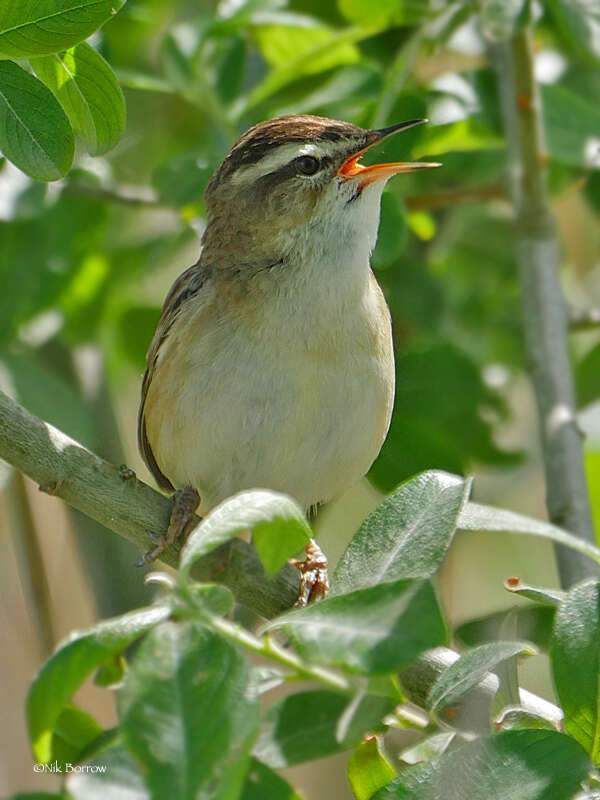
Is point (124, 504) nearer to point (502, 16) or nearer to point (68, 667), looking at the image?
point (68, 667)

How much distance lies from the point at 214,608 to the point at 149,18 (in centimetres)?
324

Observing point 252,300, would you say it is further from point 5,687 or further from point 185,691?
point 5,687

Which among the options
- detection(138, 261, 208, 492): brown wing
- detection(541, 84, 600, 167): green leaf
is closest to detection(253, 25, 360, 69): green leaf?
detection(541, 84, 600, 167): green leaf

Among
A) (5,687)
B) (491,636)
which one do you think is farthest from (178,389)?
(5,687)

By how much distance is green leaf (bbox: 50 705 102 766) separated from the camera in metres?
1.99

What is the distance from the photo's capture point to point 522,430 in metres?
4.93

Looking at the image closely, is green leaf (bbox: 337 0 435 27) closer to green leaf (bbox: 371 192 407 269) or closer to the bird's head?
the bird's head

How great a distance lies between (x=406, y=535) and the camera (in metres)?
1.85

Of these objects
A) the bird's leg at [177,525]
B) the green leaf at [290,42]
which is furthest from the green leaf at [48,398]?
the green leaf at [290,42]

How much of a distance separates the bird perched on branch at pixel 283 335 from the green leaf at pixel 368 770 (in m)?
1.25

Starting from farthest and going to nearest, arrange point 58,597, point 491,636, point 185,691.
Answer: point 58,597 < point 491,636 < point 185,691

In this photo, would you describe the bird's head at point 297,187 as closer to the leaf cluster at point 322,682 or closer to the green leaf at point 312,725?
the leaf cluster at point 322,682

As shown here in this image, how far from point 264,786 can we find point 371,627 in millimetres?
282

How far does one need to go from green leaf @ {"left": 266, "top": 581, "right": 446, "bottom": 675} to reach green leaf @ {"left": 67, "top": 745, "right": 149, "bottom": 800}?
291 mm
